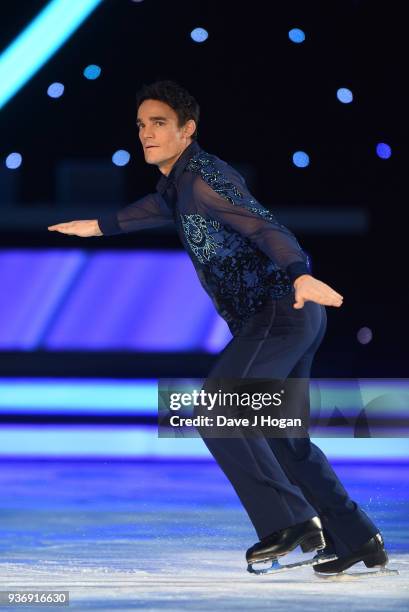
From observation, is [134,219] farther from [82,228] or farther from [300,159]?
[300,159]

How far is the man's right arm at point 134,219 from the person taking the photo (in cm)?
438

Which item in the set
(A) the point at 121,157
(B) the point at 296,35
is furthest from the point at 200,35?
(A) the point at 121,157

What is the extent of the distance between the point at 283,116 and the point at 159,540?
13.1ft

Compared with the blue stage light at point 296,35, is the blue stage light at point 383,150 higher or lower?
A: lower

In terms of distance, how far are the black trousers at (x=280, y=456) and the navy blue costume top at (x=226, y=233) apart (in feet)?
0.20

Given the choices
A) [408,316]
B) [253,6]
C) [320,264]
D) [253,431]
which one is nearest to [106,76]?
[253,6]

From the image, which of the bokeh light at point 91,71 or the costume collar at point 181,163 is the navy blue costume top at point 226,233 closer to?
the costume collar at point 181,163

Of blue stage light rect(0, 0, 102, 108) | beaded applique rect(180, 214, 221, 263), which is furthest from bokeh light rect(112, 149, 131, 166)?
beaded applique rect(180, 214, 221, 263)

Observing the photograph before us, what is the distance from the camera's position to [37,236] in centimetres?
866

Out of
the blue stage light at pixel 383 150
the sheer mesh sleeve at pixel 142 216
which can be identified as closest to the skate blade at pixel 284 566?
the sheer mesh sleeve at pixel 142 216

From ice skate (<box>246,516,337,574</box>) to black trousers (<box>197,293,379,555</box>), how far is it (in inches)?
0.8

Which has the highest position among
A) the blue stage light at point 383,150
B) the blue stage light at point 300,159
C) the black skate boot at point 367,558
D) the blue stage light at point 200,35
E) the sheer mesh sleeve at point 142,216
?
the blue stage light at point 200,35

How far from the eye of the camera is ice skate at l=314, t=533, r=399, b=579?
4113 millimetres

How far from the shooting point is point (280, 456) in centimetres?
409
